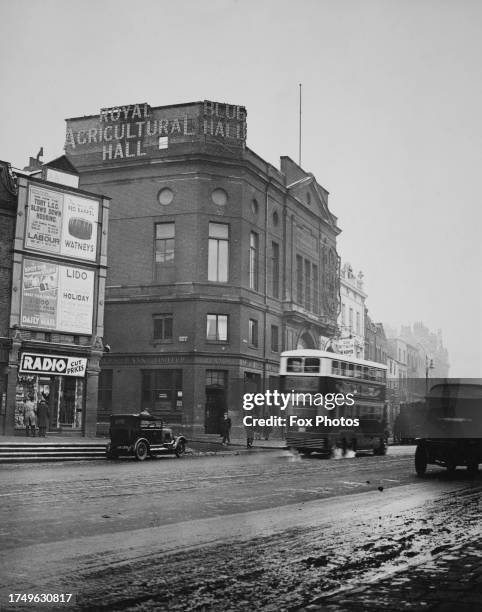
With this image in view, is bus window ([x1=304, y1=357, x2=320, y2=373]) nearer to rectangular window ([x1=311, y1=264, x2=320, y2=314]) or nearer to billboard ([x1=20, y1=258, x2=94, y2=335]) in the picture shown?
billboard ([x1=20, y1=258, x2=94, y2=335])

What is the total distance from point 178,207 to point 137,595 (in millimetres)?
40091

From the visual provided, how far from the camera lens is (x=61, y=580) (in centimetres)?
659

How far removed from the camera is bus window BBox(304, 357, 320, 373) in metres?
31.0

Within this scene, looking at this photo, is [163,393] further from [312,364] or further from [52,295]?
[312,364]

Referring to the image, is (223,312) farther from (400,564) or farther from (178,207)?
(400,564)

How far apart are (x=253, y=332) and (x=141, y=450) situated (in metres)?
20.9

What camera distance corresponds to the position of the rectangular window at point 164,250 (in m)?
45.2

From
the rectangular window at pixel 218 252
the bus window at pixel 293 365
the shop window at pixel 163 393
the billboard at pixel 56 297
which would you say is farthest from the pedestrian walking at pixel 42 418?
the rectangular window at pixel 218 252

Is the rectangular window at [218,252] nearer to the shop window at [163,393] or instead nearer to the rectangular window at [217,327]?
the rectangular window at [217,327]

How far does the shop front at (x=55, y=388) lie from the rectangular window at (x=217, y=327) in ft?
32.2

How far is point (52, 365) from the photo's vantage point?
115 ft

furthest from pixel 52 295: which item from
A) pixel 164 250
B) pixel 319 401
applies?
pixel 319 401

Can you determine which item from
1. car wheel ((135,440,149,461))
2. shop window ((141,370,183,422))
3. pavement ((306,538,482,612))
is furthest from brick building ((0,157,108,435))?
pavement ((306,538,482,612))

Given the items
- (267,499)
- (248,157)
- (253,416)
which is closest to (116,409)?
(253,416)
